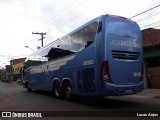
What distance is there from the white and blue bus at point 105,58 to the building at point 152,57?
12.4m

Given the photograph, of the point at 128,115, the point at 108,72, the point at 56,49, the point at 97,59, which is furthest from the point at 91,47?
the point at 56,49

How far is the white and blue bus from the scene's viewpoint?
12.0 metres

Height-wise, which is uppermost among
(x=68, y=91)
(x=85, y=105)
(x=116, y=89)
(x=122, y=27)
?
(x=122, y=27)

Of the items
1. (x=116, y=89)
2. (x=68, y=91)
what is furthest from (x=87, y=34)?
(x=68, y=91)

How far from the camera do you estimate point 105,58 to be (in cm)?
1188

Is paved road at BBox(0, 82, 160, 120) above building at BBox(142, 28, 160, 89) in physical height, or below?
below

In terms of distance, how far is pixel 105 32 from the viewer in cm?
1210

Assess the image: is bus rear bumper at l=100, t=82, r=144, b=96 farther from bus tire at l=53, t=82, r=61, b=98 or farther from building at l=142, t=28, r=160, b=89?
building at l=142, t=28, r=160, b=89

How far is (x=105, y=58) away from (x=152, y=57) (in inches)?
630

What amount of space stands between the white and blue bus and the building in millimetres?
12447

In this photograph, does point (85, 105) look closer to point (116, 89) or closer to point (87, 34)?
point (116, 89)

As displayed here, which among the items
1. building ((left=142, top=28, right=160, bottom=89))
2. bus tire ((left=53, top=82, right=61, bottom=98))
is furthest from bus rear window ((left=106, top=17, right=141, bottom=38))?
building ((left=142, top=28, right=160, bottom=89))

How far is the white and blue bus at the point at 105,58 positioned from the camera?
1198 centimetres

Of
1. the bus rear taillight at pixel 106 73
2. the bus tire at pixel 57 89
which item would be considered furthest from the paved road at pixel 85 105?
the bus rear taillight at pixel 106 73
